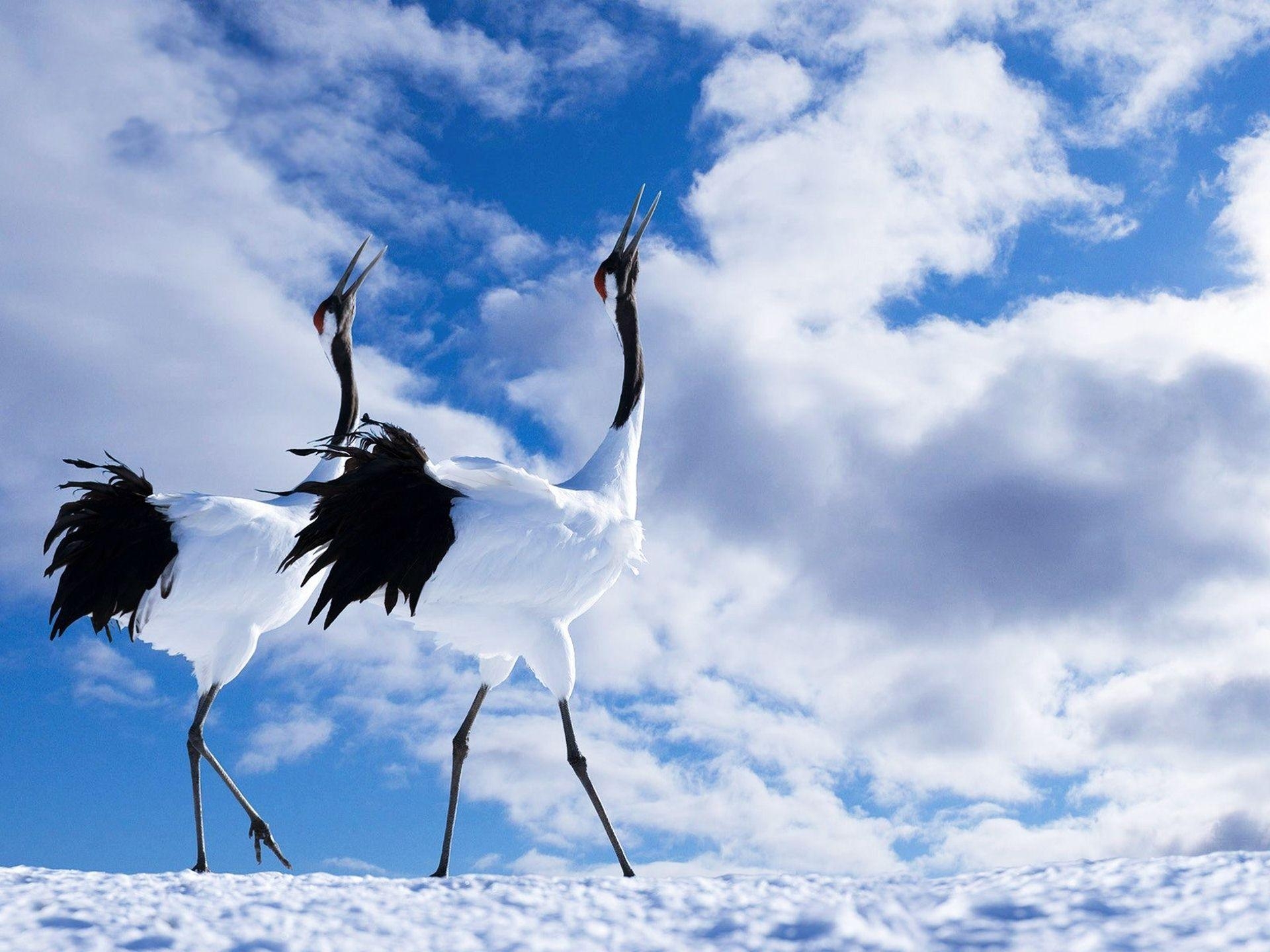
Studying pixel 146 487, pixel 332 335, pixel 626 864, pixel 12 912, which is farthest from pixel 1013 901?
pixel 332 335

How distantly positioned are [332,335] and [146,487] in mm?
2878

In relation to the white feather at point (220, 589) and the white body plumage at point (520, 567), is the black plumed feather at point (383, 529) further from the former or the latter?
the white feather at point (220, 589)

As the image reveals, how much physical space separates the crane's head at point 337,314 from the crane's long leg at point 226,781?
411 centimetres

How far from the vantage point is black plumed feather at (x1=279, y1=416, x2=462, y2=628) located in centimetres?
Result: 845

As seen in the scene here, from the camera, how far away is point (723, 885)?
4.50 m

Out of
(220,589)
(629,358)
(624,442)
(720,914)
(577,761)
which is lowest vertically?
(720,914)

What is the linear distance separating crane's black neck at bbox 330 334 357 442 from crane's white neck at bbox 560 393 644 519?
11.3 feet

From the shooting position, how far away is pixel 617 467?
376 inches

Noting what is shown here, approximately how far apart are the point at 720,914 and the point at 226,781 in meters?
7.74

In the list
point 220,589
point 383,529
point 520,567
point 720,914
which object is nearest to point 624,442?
point 520,567

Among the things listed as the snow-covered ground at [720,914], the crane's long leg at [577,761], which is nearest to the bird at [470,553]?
the crane's long leg at [577,761]

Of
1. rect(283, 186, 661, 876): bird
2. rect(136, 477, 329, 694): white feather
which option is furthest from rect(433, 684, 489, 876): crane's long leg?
rect(136, 477, 329, 694): white feather

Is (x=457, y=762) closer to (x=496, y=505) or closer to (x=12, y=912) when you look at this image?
(x=496, y=505)

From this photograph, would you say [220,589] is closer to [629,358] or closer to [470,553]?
[470,553]
